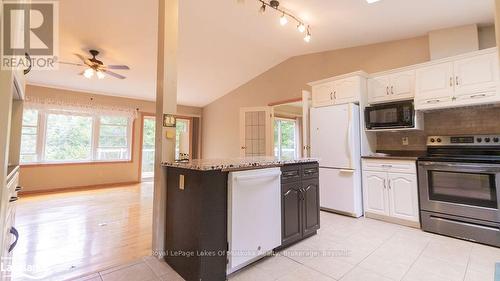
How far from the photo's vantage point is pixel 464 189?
2535 mm

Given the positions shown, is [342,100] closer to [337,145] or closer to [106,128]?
[337,145]

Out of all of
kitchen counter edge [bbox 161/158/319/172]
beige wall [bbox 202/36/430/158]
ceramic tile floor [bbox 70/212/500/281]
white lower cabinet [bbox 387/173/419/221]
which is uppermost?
beige wall [bbox 202/36/430/158]

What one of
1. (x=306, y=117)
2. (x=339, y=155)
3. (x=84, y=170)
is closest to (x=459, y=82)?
(x=339, y=155)

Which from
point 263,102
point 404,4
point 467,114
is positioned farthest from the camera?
point 263,102

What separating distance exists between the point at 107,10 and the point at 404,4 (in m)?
3.74

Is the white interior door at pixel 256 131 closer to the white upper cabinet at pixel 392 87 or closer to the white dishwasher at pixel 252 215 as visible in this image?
the white upper cabinet at pixel 392 87

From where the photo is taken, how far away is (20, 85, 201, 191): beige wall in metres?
4.82

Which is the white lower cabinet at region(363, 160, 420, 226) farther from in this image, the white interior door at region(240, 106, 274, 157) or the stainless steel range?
the white interior door at region(240, 106, 274, 157)

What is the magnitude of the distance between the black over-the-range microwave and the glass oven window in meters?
0.71

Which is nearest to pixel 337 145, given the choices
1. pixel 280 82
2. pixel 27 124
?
pixel 280 82

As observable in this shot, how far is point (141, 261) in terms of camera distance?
6.73 feet

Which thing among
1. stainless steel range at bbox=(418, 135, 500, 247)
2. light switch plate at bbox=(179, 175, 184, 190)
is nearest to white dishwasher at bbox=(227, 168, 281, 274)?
light switch plate at bbox=(179, 175, 184, 190)

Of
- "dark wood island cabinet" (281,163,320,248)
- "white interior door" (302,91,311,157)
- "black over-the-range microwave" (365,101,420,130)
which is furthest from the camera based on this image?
"white interior door" (302,91,311,157)

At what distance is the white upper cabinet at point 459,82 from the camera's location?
2.49 m
